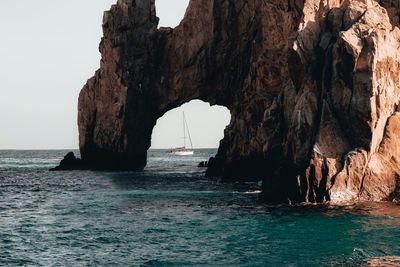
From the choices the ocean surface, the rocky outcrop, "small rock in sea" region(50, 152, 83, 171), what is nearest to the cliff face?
the rocky outcrop

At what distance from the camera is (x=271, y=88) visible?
7300cm

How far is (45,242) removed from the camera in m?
33.5

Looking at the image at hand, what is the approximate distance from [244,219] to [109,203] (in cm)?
1657

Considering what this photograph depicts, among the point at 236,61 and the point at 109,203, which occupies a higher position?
the point at 236,61

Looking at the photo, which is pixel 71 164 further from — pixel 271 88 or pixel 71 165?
pixel 271 88

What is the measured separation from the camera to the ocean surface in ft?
93.9

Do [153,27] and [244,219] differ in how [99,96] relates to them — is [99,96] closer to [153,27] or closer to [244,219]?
[153,27]

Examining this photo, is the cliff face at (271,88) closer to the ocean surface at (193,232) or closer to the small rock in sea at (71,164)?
the small rock in sea at (71,164)

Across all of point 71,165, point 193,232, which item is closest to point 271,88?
point 193,232

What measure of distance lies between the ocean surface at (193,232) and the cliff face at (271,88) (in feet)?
14.1

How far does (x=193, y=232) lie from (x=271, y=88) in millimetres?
40634

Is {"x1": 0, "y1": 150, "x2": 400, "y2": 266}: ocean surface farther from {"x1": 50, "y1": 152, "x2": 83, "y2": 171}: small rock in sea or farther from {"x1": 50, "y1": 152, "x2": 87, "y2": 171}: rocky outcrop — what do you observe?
{"x1": 50, "y1": 152, "x2": 83, "y2": 171}: small rock in sea

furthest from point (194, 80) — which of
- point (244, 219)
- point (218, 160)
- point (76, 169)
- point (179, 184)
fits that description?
point (244, 219)

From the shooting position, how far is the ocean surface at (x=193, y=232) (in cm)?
2861
